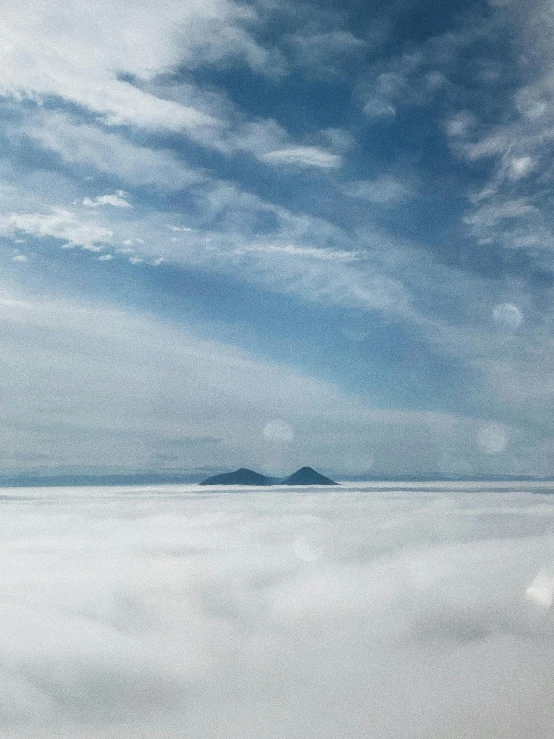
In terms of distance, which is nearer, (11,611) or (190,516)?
(11,611)

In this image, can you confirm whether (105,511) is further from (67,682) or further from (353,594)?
(67,682)

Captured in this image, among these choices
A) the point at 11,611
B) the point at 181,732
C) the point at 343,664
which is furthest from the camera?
the point at 11,611

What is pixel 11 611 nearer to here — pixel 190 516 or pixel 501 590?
pixel 501 590

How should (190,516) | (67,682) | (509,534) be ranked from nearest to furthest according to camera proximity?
(67,682)
(509,534)
(190,516)

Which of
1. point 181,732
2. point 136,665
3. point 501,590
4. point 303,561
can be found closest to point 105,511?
point 303,561

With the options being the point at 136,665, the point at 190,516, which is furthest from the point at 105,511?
the point at 136,665

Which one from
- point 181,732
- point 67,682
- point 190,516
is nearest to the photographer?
point 181,732

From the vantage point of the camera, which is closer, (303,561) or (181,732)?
(181,732)

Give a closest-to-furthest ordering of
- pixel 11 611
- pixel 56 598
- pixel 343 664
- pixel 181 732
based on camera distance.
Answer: pixel 181 732
pixel 343 664
pixel 11 611
pixel 56 598
